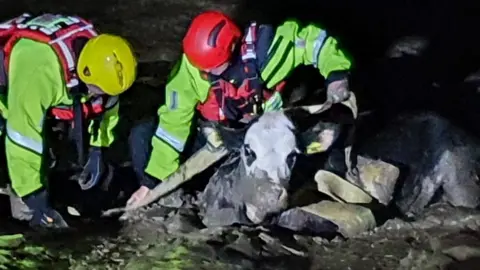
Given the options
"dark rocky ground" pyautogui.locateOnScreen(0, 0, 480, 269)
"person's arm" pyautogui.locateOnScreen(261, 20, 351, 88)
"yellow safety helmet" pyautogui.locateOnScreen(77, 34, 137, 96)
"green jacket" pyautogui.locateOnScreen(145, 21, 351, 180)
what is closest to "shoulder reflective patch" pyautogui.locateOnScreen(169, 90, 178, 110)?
"green jacket" pyautogui.locateOnScreen(145, 21, 351, 180)

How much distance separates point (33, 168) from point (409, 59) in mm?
2176

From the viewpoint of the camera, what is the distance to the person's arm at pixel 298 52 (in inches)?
165

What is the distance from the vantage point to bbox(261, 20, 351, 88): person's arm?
4203 millimetres

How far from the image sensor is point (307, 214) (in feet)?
13.0

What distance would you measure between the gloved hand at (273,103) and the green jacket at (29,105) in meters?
0.72

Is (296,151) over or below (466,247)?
over

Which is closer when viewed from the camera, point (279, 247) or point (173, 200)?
point (279, 247)

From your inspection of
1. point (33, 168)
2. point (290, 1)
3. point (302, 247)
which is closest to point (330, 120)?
point (302, 247)

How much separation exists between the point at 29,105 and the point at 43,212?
0.37 metres

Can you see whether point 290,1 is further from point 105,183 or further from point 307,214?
point 307,214

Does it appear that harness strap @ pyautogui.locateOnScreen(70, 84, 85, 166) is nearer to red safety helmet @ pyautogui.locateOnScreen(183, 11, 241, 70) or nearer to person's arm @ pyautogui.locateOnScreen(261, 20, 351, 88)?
red safety helmet @ pyautogui.locateOnScreen(183, 11, 241, 70)

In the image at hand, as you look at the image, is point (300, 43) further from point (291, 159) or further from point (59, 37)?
point (59, 37)

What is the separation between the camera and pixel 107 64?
13.2 ft

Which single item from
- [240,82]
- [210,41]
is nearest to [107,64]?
[210,41]
